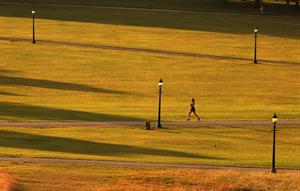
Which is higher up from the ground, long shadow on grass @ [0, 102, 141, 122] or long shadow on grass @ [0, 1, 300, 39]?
long shadow on grass @ [0, 1, 300, 39]

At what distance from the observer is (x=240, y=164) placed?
5594 centimetres

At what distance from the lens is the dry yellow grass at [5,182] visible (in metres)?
50.2

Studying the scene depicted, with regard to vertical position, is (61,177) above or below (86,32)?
below

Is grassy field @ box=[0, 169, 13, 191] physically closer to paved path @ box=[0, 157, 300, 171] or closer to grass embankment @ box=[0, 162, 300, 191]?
grass embankment @ box=[0, 162, 300, 191]

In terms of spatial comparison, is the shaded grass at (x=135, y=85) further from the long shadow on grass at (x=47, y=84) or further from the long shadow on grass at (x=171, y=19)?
the long shadow on grass at (x=171, y=19)

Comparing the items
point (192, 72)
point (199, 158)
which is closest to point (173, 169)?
point (199, 158)

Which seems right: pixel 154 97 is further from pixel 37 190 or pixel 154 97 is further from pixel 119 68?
pixel 37 190

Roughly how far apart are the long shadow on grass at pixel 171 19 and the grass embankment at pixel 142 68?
13 centimetres

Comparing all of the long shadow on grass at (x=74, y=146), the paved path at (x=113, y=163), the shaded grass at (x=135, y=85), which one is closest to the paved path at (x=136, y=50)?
the shaded grass at (x=135, y=85)

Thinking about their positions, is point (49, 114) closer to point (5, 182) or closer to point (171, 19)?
point (5, 182)

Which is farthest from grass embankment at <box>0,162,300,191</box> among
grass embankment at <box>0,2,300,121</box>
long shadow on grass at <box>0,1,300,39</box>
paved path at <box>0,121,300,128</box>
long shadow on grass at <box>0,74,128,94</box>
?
long shadow on grass at <box>0,1,300,39</box>

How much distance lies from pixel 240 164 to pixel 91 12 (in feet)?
265

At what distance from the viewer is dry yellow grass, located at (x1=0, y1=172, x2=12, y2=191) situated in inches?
1977

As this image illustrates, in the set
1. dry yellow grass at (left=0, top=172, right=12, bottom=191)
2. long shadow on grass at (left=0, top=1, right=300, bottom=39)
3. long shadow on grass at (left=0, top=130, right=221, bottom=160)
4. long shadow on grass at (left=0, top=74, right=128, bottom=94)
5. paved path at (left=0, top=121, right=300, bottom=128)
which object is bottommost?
dry yellow grass at (left=0, top=172, right=12, bottom=191)
